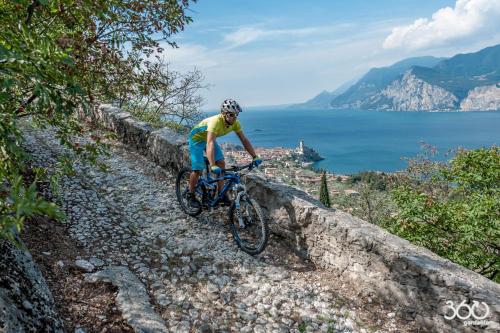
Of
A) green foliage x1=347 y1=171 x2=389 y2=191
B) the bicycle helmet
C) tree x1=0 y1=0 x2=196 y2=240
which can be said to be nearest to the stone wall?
the bicycle helmet

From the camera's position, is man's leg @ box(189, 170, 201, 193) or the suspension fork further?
man's leg @ box(189, 170, 201, 193)

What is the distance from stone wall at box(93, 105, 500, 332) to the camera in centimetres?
408

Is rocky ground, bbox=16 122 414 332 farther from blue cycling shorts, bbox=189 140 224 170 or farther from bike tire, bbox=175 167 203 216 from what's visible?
blue cycling shorts, bbox=189 140 224 170

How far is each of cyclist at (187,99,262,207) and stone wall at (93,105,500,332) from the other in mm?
847

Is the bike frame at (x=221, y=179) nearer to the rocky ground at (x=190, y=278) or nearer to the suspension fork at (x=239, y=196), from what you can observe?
the suspension fork at (x=239, y=196)

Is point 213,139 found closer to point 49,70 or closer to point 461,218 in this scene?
point 49,70

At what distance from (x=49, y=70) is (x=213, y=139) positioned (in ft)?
10.8

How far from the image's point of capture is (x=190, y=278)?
5.16 meters

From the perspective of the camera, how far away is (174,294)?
475 centimetres

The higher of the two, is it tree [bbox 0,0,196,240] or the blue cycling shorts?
tree [bbox 0,0,196,240]

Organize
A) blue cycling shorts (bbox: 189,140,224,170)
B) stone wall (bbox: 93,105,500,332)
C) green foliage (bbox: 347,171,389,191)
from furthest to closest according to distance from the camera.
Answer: green foliage (bbox: 347,171,389,191)
blue cycling shorts (bbox: 189,140,224,170)
stone wall (bbox: 93,105,500,332)

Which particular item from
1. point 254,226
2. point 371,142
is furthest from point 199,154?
point 371,142

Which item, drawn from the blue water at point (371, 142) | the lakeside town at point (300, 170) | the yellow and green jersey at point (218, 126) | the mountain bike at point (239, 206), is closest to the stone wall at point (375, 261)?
the mountain bike at point (239, 206)

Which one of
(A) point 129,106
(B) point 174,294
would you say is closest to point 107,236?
(B) point 174,294
